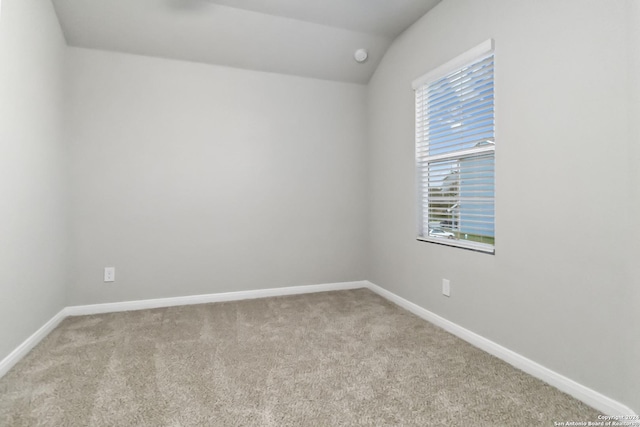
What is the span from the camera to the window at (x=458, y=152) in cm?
211

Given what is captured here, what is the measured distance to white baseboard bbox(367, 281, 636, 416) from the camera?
1.43m

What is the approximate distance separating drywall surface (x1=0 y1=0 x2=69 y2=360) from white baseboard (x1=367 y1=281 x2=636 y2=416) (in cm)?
272

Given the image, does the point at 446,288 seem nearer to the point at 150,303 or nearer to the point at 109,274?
the point at 150,303

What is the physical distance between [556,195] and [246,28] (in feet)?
8.60

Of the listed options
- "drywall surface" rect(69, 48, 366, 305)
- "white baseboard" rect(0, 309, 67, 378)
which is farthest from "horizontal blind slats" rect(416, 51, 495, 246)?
"white baseboard" rect(0, 309, 67, 378)

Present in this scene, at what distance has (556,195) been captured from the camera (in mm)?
1645

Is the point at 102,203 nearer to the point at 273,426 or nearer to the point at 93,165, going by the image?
the point at 93,165

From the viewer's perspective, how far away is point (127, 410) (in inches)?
56.6

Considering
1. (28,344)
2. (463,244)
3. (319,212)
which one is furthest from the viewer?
(319,212)

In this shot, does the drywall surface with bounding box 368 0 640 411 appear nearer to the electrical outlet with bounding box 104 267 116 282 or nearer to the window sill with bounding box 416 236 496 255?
the window sill with bounding box 416 236 496 255

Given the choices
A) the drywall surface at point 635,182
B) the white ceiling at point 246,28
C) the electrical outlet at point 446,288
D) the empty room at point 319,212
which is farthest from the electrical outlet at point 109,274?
the drywall surface at point 635,182

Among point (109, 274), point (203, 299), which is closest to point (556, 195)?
point (203, 299)

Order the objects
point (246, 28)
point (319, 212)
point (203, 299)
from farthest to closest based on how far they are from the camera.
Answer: point (319, 212)
point (203, 299)
point (246, 28)

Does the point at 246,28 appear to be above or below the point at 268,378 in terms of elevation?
above
